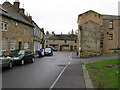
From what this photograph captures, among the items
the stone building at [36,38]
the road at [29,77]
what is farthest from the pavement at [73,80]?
the stone building at [36,38]

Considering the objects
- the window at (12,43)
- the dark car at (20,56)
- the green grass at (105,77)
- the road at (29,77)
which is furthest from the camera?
the window at (12,43)

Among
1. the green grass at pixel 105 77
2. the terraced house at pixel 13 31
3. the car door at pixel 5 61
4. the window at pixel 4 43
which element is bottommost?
the green grass at pixel 105 77

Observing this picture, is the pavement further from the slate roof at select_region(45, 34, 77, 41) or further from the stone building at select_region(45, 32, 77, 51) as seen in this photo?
the slate roof at select_region(45, 34, 77, 41)

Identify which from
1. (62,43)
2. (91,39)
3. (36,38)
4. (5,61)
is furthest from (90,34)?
(62,43)

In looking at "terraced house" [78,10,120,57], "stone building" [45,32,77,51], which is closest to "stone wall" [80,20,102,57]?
"terraced house" [78,10,120,57]

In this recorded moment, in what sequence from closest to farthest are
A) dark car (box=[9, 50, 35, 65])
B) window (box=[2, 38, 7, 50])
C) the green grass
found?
the green grass, dark car (box=[9, 50, 35, 65]), window (box=[2, 38, 7, 50])

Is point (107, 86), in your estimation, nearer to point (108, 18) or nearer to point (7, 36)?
point (7, 36)

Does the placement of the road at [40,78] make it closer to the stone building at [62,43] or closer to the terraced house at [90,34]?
the terraced house at [90,34]

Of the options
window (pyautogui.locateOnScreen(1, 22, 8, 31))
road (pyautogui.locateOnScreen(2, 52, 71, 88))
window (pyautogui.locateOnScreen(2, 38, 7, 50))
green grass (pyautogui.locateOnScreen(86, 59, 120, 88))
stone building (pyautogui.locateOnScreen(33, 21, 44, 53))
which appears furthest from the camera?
stone building (pyautogui.locateOnScreen(33, 21, 44, 53))

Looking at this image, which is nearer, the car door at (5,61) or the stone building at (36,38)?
the car door at (5,61)

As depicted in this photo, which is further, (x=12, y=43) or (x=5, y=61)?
(x=12, y=43)

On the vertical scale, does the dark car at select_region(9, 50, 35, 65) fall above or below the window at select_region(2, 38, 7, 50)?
below

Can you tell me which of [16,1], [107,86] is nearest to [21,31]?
[16,1]

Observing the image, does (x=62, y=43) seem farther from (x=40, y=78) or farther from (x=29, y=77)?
(x=40, y=78)
